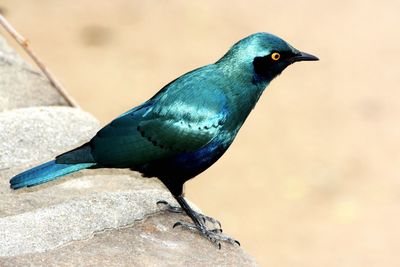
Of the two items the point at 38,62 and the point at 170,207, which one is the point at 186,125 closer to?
the point at 170,207

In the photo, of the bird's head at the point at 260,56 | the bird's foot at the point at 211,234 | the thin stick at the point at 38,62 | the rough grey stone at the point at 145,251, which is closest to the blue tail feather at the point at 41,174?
the rough grey stone at the point at 145,251

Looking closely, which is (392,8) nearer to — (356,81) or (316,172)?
(356,81)

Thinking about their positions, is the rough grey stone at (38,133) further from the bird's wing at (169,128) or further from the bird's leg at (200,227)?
the bird's leg at (200,227)

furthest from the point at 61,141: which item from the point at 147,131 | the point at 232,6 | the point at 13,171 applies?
the point at 232,6

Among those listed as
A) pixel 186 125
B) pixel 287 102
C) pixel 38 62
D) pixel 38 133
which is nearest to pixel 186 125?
pixel 186 125

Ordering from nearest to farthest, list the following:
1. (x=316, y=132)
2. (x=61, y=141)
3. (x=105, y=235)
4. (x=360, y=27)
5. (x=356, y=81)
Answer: (x=105, y=235), (x=61, y=141), (x=316, y=132), (x=356, y=81), (x=360, y=27)

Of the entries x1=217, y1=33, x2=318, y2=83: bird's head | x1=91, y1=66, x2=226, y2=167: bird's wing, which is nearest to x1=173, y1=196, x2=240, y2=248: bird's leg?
x1=91, y1=66, x2=226, y2=167: bird's wing
